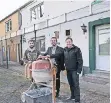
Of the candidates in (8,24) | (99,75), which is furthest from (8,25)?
(99,75)

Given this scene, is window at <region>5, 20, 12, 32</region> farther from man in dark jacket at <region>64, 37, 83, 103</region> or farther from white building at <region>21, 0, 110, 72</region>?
man in dark jacket at <region>64, 37, 83, 103</region>

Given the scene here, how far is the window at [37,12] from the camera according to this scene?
17.3 m

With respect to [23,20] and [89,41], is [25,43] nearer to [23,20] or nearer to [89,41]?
[23,20]

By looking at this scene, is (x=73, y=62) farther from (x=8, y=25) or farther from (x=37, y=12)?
(x=8, y=25)

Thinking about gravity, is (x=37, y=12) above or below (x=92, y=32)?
above

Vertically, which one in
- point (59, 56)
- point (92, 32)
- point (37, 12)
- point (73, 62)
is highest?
point (37, 12)

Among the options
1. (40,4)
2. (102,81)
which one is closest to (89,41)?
(102,81)

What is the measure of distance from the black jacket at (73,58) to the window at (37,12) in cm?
1162

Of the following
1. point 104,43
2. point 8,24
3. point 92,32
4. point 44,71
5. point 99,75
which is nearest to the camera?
point 44,71

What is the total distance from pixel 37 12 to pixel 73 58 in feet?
41.1

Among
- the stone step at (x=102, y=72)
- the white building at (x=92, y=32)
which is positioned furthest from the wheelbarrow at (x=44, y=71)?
the stone step at (x=102, y=72)

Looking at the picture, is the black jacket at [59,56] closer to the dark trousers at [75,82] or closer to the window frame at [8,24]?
the dark trousers at [75,82]

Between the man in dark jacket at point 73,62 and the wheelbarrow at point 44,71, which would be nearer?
the wheelbarrow at point 44,71

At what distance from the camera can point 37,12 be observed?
17875 millimetres
